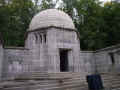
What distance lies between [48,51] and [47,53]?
0.22 m

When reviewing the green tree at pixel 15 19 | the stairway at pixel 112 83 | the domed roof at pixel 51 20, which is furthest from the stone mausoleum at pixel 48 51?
the green tree at pixel 15 19

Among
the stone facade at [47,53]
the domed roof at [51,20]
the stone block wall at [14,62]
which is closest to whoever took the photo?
the stone block wall at [14,62]

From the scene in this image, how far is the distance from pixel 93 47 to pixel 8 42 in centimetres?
1473

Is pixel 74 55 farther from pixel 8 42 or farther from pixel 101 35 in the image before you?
pixel 8 42

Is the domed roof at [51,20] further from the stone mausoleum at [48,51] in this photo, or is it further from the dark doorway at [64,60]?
the dark doorway at [64,60]

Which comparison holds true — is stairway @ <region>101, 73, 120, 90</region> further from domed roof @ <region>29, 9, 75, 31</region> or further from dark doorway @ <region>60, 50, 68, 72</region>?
A: domed roof @ <region>29, 9, 75, 31</region>

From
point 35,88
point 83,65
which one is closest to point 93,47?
point 83,65

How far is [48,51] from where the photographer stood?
44.0ft

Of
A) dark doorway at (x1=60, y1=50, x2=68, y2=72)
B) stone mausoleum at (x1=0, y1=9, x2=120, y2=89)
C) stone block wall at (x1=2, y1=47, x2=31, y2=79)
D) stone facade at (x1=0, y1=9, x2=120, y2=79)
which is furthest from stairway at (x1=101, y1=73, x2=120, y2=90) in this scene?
stone block wall at (x1=2, y1=47, x2=31, y2=79)

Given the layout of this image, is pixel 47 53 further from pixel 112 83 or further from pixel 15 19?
pixel 15 19

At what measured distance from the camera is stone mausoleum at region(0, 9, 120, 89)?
43.2ft

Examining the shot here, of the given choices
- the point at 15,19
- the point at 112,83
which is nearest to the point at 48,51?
the point at 112,83

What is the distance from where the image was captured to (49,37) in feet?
44.9

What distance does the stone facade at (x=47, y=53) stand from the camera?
517 inches
